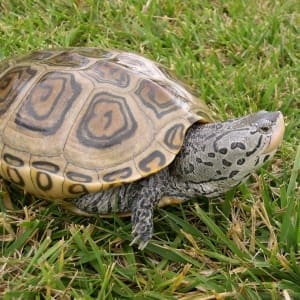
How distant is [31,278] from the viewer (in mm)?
2121

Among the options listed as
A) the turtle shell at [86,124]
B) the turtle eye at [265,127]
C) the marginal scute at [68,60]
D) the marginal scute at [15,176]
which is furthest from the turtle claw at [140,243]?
the marginal scute at [68,60]

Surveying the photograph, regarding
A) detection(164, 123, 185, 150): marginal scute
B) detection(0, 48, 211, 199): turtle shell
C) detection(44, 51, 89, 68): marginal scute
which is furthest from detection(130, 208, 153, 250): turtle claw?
detection(44, 51, 89, 68): marginal scute

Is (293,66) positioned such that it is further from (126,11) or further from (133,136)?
(133,136)

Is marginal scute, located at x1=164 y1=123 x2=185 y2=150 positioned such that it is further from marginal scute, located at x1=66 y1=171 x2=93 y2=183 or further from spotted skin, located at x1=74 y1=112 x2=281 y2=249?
marginal scute, located at x1=66 y1=171 x2=93 y2=183

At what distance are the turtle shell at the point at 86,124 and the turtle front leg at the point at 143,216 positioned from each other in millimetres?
126

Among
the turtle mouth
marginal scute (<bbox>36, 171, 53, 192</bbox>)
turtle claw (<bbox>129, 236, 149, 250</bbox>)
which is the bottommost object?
turtle claw (<bbox>129, 236, 149, 250</bbox>)

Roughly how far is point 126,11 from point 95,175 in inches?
71.5

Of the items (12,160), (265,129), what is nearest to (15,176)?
(12,160)

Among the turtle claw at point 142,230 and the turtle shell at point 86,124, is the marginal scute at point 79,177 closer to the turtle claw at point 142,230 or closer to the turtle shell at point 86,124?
the turtle shell at point 86,124

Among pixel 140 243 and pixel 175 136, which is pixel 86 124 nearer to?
pixel 175 136

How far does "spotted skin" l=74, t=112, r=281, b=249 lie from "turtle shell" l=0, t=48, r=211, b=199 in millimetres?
89

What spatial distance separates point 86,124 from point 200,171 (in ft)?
1.62

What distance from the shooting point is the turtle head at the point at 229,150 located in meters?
2.21

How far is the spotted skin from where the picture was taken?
2.22 meters
